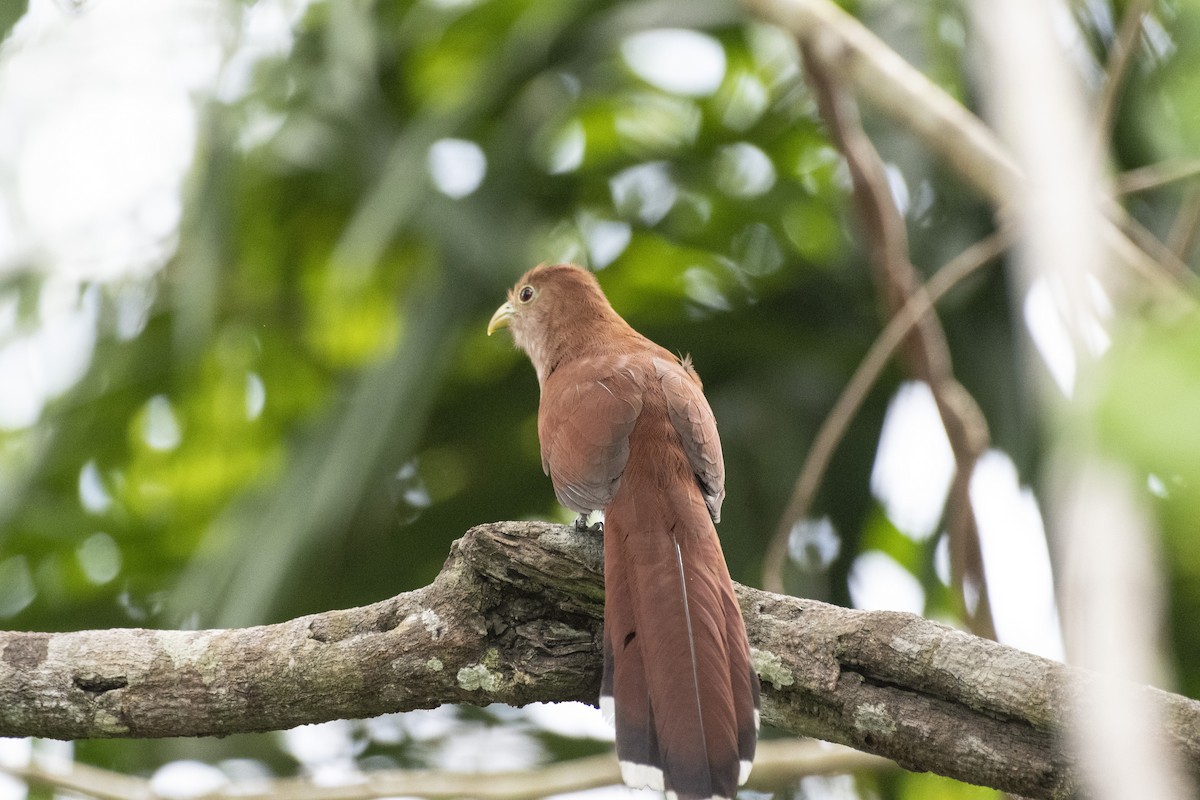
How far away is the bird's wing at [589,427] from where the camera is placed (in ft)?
8.82

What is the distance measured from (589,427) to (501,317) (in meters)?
1.27

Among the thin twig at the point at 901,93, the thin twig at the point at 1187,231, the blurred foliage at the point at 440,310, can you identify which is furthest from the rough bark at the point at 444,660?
the thin twig at the point at 901,93

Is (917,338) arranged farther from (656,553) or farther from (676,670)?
(676,670)

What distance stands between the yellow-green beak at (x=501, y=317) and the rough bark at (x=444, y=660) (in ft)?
5.62

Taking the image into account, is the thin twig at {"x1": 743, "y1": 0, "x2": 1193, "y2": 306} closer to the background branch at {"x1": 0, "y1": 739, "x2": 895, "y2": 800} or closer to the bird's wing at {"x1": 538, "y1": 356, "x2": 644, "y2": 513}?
the bird's wing at {"x1": 538, "y1": 356, "x2": 644, "y2": 513}

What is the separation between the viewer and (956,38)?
460 centimetres

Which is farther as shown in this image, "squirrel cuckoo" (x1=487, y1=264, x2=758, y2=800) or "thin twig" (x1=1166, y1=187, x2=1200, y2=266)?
"thin twig" (x1=1166, y1=187, x2=1200, y2=266)

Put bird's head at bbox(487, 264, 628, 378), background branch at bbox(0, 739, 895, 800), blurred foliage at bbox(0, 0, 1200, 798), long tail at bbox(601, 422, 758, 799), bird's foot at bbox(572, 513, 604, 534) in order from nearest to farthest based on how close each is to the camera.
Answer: long tail at bbox(601, 422, 758, 799) < bird's foot at bbox(572, 513, 604, 534) < bird's head at bbox(487, 264, 628, 378) < background branch at bbox(0, 739, 895, 800) < blurred foliage at bbox(0, 0, 1200, 798)

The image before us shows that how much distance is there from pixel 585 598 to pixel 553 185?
2419 mm

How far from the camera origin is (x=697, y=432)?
2.81 metres

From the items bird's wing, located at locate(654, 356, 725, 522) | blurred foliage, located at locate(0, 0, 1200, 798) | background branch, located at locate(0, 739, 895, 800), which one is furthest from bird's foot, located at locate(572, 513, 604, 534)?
background branch, located at locate(0, 739, 895, 800)

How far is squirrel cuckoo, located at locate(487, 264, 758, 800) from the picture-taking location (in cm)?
Answer: 212

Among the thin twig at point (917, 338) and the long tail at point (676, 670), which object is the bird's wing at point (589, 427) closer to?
the long tail at point (676, 670)

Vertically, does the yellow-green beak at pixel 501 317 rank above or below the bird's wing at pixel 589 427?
above
